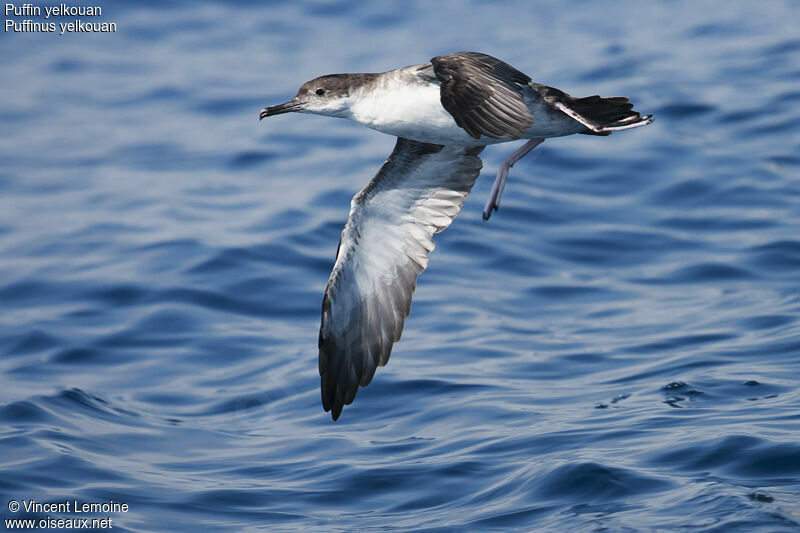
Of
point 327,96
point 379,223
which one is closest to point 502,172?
point 379,223

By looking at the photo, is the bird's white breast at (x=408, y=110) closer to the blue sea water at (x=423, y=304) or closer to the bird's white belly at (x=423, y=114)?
the bird's white belly at (x=423, y=114)

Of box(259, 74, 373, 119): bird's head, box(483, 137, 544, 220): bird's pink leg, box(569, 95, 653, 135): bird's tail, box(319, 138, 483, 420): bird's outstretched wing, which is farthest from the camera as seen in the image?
box(319, 138, 483, 420): bird's outstretched wing

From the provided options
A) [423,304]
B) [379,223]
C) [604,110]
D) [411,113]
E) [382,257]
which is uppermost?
[411,113]

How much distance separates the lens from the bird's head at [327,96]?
8.43m

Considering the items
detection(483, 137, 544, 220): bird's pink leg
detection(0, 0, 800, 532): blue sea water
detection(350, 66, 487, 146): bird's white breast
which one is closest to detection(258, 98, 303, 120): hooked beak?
detection(350, 66, 487, 146): bird's white breast

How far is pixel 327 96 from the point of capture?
8.48 m

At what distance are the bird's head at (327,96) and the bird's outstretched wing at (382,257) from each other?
3.34 feet

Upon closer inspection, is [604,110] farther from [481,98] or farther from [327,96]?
→ [327,96]

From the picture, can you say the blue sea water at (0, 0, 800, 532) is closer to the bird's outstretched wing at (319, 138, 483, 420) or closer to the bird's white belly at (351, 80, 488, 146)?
the bird's outstretched wing at (319, 138, 483, 420)

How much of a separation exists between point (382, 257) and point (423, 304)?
284 centimetres

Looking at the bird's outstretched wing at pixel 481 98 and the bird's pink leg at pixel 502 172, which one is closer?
the bird's outstretched wing at pixel 481 98

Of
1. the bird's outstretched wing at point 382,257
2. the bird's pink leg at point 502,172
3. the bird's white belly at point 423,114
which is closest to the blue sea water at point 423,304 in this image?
the bird's outstretched wing at point 382,257

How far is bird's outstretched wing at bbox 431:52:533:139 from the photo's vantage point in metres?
7.11

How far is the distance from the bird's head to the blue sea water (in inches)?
117
